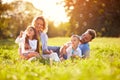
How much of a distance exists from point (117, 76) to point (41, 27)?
7.07 meters

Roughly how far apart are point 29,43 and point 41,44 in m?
0.62

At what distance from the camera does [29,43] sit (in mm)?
10891

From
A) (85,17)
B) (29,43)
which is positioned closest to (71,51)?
(29,43)

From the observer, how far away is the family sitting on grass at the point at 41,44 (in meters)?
10.7

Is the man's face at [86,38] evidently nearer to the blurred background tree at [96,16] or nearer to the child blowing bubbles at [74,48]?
the child blowing bubbles at [74,48]

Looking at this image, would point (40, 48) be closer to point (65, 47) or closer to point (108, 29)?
point (65, 47)

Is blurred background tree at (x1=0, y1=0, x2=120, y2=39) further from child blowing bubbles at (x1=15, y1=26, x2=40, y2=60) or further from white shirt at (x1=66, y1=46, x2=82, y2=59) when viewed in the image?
child blowing bubbles at (x1=15, y1=26, x2=40, y2=60)

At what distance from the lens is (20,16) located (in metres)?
62.4

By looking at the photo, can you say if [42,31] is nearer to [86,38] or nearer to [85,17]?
[86,38]

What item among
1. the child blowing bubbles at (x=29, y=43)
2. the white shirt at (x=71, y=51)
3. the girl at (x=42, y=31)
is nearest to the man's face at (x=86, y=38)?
the white shirt at (x=71, y=51)

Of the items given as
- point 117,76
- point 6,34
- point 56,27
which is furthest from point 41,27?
point 56,27

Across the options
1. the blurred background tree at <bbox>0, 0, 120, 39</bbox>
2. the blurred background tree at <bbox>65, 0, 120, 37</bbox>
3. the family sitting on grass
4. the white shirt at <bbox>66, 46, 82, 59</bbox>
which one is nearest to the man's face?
the family sitting on grass

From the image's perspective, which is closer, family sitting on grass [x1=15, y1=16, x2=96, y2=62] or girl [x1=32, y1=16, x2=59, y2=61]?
family sitting on grass [x1=15, y1=16, x2=96, y2=62]

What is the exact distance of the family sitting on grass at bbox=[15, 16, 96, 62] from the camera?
10.7 meters
